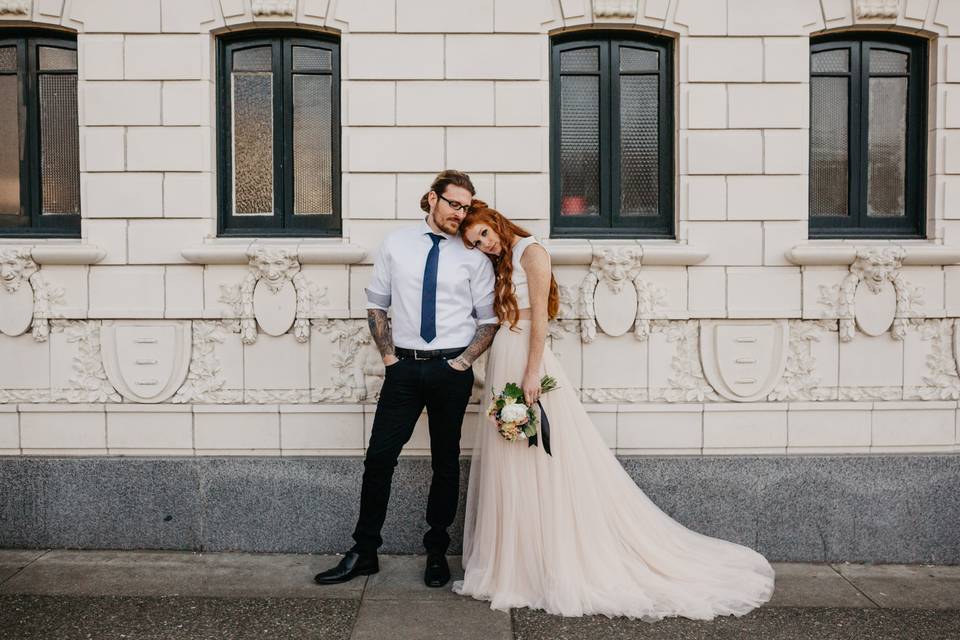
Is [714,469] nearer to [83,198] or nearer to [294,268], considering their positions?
[294,268]

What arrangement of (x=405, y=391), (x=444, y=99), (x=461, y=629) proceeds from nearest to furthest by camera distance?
(x=461, y=629) → (x=405, y=391) → (x=444, y=99)

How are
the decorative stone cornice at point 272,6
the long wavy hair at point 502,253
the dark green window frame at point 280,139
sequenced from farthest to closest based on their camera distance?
the dark green window frame at point 280,139
the decorative stone cornice at point 272,6
the long wavy hair at point 502,253

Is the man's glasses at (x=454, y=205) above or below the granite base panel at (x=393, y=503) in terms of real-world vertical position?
above

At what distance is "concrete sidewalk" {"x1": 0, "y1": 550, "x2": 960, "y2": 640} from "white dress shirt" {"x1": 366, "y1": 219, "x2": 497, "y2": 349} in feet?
5.29

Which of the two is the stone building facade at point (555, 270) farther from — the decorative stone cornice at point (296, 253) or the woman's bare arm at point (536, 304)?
the woman's bare arm at point (536, 304)

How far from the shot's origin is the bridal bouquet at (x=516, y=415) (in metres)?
4.43

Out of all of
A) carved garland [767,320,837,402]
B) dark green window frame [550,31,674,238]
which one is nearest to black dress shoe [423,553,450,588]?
dark green window frame [550,31,674,238]

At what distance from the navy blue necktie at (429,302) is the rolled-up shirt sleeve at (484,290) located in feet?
0.81

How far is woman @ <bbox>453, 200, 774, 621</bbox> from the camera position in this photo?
4.51m

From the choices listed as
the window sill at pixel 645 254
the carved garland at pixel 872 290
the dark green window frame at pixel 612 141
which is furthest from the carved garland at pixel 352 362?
the carved garland at pixel 872 290

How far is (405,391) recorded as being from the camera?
480 cm

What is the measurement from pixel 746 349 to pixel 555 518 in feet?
6.44

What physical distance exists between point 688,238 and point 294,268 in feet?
9.34

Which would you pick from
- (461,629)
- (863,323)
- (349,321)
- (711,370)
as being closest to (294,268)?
(349,321)
